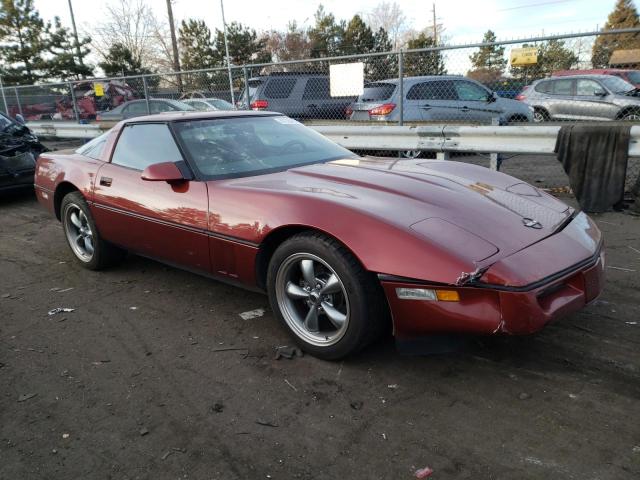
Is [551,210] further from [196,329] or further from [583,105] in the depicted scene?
[583,105]

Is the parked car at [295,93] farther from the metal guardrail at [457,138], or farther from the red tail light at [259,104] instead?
the metal guardrail at [457,138]

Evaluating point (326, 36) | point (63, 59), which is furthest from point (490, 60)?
point (326, 36)

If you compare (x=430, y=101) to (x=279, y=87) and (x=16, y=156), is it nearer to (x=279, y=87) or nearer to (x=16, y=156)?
(x=279, y=87)

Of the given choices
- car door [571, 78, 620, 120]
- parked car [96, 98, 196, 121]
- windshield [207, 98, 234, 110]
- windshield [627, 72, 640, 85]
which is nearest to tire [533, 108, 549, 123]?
car door [571, 78, 620, 120]

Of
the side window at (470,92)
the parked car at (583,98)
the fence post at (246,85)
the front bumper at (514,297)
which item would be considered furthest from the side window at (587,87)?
the front bumper at (514,297)

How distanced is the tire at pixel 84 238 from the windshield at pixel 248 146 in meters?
1.34

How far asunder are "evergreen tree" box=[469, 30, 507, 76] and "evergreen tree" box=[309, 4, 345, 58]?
3911 cm

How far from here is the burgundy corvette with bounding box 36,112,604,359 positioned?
2.32 meters

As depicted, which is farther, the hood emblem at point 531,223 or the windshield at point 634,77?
the windshield at point 634,77

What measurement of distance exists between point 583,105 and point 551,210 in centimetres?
1022

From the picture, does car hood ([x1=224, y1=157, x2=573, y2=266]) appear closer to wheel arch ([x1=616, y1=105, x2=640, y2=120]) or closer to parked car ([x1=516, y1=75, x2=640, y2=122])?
parked car ([x1=516, y1=75, x2=640, y2=122])

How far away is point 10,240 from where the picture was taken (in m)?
5.64

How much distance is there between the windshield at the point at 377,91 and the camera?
28.4 feet

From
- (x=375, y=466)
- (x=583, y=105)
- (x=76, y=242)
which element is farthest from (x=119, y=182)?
(x=583, y=105)
